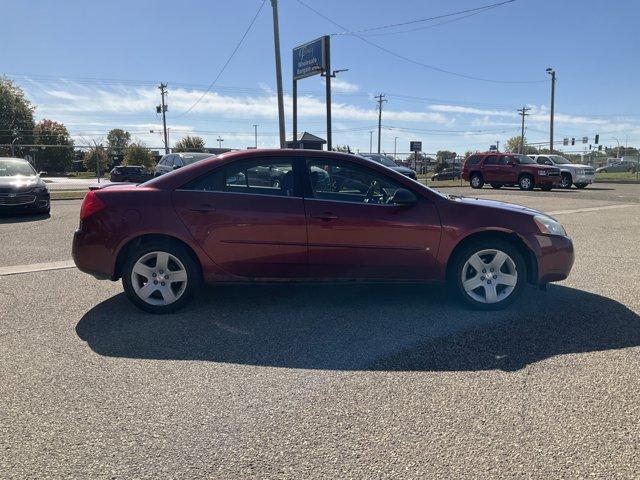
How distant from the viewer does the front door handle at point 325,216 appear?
4.61 m

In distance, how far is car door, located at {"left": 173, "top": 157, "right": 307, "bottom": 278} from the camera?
4.58m

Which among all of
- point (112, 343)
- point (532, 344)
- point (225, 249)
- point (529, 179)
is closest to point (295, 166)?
point (225, 249)

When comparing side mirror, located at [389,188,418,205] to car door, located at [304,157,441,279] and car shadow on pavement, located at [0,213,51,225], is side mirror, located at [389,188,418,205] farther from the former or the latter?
car shadow on pavement, located at [0,213,51,225]

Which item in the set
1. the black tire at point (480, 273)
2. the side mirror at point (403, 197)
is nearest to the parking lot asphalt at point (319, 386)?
the black tire at point (480, 273)

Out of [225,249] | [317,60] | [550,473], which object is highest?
[317,60]

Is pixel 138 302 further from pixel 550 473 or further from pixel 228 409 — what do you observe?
pixel 550 473

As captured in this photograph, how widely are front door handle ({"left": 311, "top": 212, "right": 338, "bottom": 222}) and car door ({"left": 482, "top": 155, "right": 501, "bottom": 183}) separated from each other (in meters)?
22.8

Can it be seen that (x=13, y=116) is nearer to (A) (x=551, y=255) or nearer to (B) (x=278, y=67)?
(B) (x=278, y=67)

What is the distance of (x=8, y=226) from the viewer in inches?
404

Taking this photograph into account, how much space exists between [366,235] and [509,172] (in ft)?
74.3

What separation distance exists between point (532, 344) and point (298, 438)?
2.21 metres

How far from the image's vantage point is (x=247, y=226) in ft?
15.0

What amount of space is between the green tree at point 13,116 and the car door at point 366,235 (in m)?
73.9

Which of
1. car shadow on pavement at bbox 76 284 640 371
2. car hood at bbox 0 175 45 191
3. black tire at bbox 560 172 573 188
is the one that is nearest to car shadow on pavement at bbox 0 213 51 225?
car hood at bbox 0 175 45 191
